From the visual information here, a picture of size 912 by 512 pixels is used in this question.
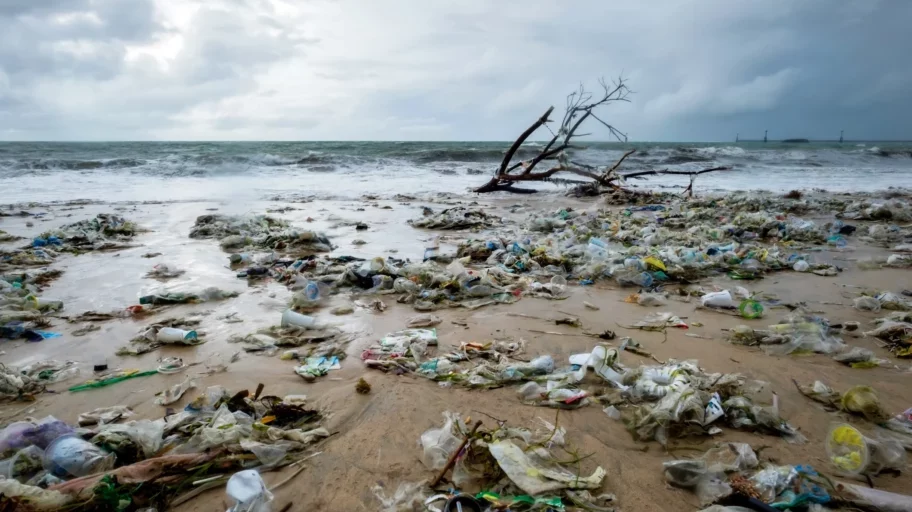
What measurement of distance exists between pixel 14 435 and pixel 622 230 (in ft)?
23.6

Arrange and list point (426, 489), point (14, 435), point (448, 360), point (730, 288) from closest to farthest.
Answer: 1. point (426, 489)
2. point (14, 435)
3. point (448, 360)
4. point (730, 288)

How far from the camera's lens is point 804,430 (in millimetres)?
2221

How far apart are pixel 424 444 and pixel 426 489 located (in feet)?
0.93

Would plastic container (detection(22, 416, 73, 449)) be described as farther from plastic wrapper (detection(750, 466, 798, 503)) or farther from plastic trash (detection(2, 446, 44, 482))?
plastic wrapper (detection(750, 466, 798, 503))

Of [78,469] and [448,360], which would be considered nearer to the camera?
[78,469]

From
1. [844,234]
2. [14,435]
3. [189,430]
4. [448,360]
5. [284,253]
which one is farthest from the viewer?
[844,234]

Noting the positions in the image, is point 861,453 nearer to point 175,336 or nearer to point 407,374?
point 407,374

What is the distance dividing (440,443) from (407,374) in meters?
0.77

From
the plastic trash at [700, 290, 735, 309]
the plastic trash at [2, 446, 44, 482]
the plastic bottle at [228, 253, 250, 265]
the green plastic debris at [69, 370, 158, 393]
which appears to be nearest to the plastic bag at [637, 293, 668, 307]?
the plastic trash at [700, 290, 735, 309]

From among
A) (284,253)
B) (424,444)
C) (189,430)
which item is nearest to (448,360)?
(424,444)

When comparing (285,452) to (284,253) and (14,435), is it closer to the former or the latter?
(14,435)

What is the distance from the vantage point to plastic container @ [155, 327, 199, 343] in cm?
323

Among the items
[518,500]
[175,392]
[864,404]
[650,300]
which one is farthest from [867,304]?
[175,392]

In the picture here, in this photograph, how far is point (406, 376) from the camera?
277cm
